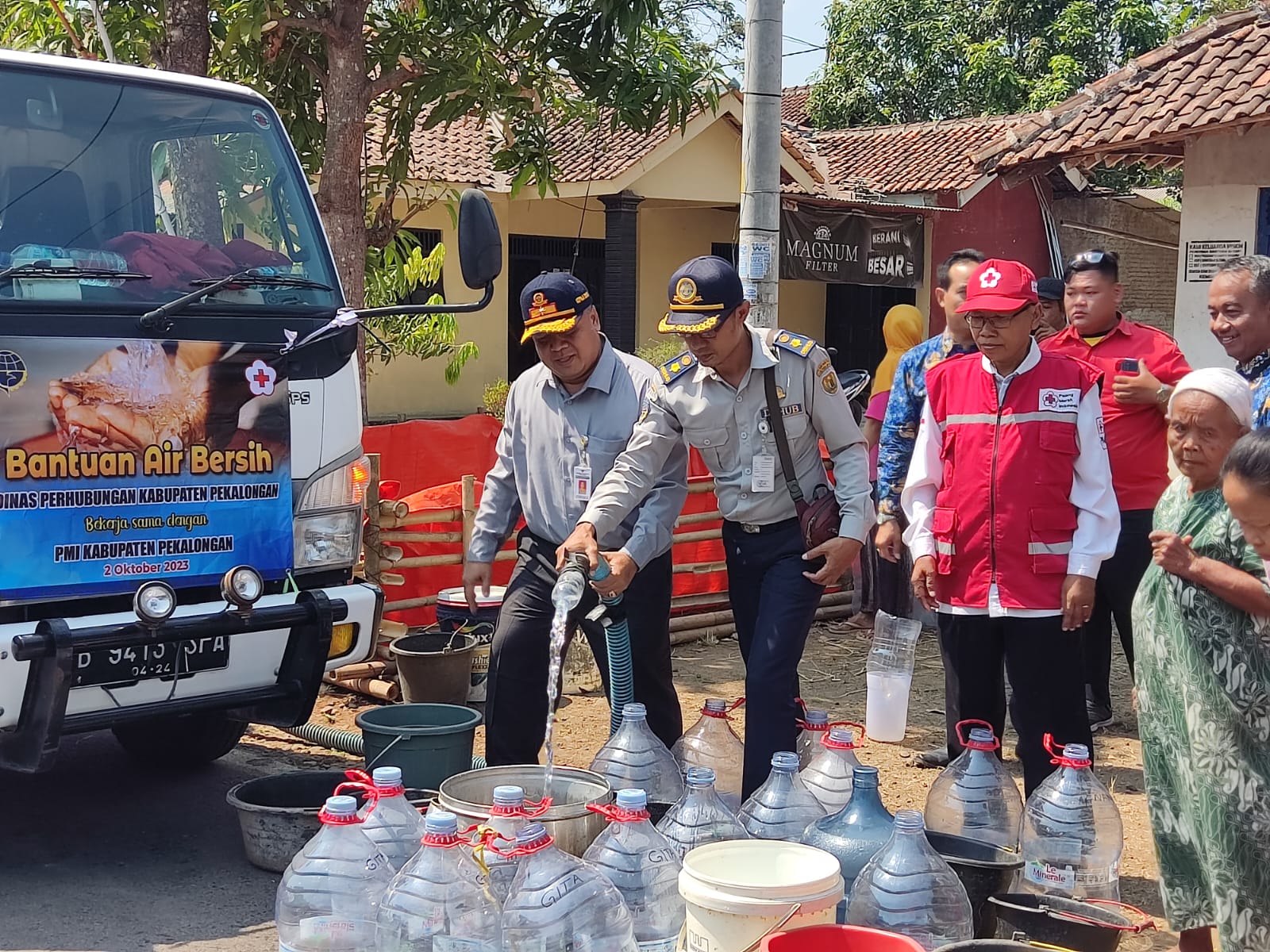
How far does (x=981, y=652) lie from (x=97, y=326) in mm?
3011

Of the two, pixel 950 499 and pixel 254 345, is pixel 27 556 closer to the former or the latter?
pixel 254 345

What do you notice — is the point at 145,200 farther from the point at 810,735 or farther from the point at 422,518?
the point at 810,735

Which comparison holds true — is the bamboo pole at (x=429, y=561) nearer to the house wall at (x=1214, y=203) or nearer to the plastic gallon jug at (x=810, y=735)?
the plastic gallon jug at (x=810, y=735)

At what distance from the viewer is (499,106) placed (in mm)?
8344

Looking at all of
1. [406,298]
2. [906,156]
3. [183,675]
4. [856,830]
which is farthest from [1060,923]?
[906,156]

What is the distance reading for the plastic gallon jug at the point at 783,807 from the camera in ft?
12.5

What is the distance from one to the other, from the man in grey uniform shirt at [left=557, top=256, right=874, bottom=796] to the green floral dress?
1.17 m

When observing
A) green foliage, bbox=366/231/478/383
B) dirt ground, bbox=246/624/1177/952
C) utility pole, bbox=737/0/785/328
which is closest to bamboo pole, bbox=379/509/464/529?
dirt ground, bbox=246/624/1177/952

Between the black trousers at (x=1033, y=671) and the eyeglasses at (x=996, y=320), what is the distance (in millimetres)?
922

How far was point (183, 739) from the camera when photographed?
5.76 m

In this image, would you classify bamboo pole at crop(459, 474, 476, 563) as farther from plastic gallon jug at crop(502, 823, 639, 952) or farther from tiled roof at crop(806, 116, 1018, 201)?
tiled roof at crop(806, 116, 1018, 201)

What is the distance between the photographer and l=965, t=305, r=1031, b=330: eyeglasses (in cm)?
424

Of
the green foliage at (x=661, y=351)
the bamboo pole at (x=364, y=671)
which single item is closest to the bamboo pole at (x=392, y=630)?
the bamboo pole at (x=364, y=671)

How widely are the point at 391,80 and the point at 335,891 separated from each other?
6028mm
